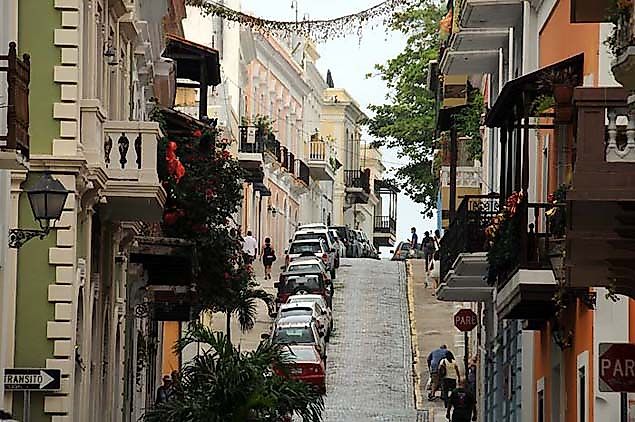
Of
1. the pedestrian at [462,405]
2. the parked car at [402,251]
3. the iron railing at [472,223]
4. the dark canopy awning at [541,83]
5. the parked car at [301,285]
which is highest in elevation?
the dark canopy awning at [541,83]

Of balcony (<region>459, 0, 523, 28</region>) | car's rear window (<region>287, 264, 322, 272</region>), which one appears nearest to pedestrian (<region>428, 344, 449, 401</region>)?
balcony (<region>459, 0, 523, 28</region>)

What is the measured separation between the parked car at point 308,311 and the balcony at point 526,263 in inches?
1029

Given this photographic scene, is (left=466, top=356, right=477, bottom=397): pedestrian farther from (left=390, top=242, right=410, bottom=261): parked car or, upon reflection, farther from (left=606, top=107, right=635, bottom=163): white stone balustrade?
(left=390, top=242, right=410, bottom=261): parked car

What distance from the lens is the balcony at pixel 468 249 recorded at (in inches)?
1165

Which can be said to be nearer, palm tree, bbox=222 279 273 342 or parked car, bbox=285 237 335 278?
palm tree, bbox=222 279 273 342

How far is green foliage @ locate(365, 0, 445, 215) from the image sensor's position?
223 ft

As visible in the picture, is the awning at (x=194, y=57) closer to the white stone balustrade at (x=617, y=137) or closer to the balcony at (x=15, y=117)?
the balcony at (x=15, y=117)

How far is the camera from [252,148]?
7012cm

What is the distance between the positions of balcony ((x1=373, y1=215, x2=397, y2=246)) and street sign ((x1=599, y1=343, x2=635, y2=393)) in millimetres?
102488

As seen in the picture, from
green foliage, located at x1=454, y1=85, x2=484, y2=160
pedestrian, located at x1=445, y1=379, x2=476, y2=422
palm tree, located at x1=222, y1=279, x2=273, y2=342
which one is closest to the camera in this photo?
palm tree, located at x1=222, y1=279, x2=273, y2=342

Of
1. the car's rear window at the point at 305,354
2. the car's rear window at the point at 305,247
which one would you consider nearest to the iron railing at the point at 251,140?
the car's rear window at the point at 305,247

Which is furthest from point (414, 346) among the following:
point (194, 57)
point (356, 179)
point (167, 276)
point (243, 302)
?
point (356, 179)

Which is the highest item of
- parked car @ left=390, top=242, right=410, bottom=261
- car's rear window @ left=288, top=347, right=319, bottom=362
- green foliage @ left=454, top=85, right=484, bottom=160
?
green foliage @ left=454, top=85, right=484, bottom=160

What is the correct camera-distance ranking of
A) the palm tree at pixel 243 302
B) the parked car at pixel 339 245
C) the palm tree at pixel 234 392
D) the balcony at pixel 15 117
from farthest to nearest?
the parked car at pixel 339 245 → the palm tree at pixel 243 302 → the palm tree at pixel 234 392 → the balcony at pixel 15 117
